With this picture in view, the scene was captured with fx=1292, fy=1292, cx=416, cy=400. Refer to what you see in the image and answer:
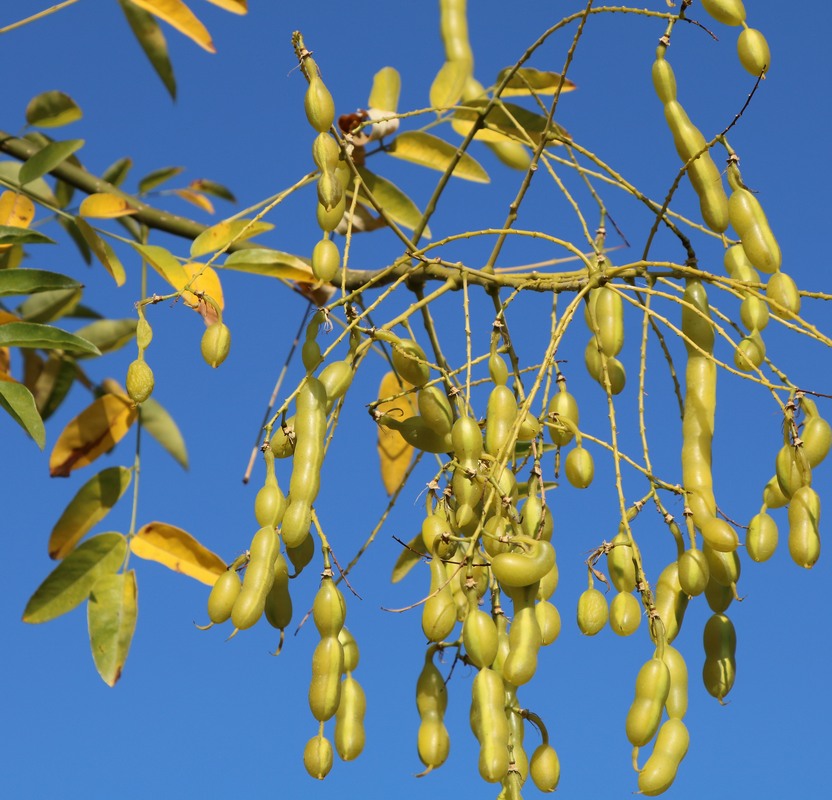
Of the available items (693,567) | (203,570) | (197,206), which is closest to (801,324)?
(693,567)

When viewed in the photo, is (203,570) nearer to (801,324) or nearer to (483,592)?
(483,592)

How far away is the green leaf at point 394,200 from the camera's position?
2.86 meters

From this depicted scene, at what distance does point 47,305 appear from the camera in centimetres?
340

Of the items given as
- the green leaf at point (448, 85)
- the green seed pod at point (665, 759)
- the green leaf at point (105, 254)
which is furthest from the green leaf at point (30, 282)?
the green seed pod at point (665, 759)

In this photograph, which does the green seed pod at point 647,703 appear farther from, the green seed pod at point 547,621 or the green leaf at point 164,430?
the green leaf at point 164,430

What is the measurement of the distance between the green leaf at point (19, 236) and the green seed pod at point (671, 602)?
4.27 ft

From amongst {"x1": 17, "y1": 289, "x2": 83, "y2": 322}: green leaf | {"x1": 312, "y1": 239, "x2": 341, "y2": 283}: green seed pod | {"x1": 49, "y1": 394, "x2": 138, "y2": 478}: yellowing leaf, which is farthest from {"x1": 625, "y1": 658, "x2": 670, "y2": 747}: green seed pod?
{"x1": 17, "y1": 289, "x2": 83, "y2": 322}: green leaf

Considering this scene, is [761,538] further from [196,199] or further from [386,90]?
[196,199]

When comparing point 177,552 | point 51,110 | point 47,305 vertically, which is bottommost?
point 177,552

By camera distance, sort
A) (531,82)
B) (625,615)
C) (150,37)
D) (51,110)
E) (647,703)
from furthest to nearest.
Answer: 1. (51,110)
2. (150,37)
3. (531,82)
4. (625,615)
5. (647,703)

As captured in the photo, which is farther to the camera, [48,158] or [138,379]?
[48,158]

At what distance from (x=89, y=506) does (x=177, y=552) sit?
27 centimetres

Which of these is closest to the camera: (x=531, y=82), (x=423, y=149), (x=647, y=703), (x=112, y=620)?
(x=647, y=703)

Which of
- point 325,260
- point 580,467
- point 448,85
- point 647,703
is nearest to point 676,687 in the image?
point 647,703
